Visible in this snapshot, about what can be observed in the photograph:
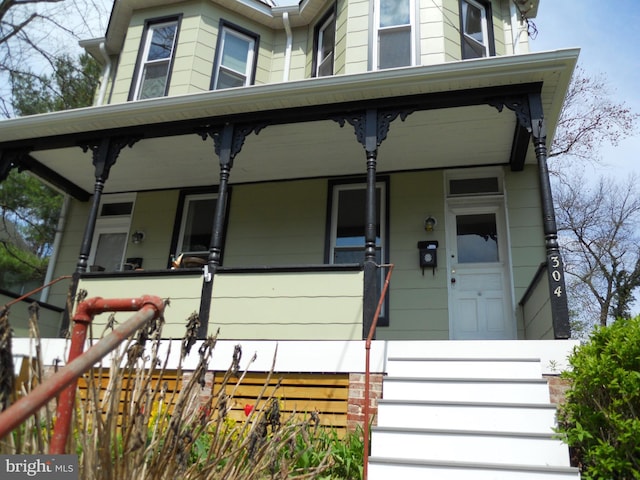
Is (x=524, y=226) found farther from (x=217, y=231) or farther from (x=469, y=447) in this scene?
(x=217, y=231)

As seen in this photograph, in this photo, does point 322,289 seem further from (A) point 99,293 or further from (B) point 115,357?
(B) point 115,357

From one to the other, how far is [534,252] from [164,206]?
543 cm

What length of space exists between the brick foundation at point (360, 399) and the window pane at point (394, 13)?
5.31 metres

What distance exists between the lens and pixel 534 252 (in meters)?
5.87

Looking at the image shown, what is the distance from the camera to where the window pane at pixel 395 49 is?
21.9 feet

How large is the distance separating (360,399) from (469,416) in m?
0.95

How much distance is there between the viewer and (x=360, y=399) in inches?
153

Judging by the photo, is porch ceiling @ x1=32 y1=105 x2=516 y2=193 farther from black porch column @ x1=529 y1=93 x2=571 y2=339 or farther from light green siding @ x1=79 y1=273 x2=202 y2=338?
light green siding @ x1=79 y1=273 x2=202 y2=338

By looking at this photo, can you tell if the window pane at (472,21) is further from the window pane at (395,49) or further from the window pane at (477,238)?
the window pane at (477,238)

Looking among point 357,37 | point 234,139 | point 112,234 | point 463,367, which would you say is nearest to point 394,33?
point 357,37

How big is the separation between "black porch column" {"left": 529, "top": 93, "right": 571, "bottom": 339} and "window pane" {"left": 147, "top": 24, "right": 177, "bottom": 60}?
6.04m

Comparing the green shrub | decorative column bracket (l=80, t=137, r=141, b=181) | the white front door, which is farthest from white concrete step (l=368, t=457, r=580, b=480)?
decorative column bracket (l=80, t=137, r=141, b=181)

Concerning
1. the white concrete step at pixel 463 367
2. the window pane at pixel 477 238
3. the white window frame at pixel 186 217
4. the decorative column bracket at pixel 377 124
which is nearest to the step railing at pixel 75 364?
the white concrete step at pixel 463 367

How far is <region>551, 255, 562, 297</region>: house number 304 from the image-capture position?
388 cm
